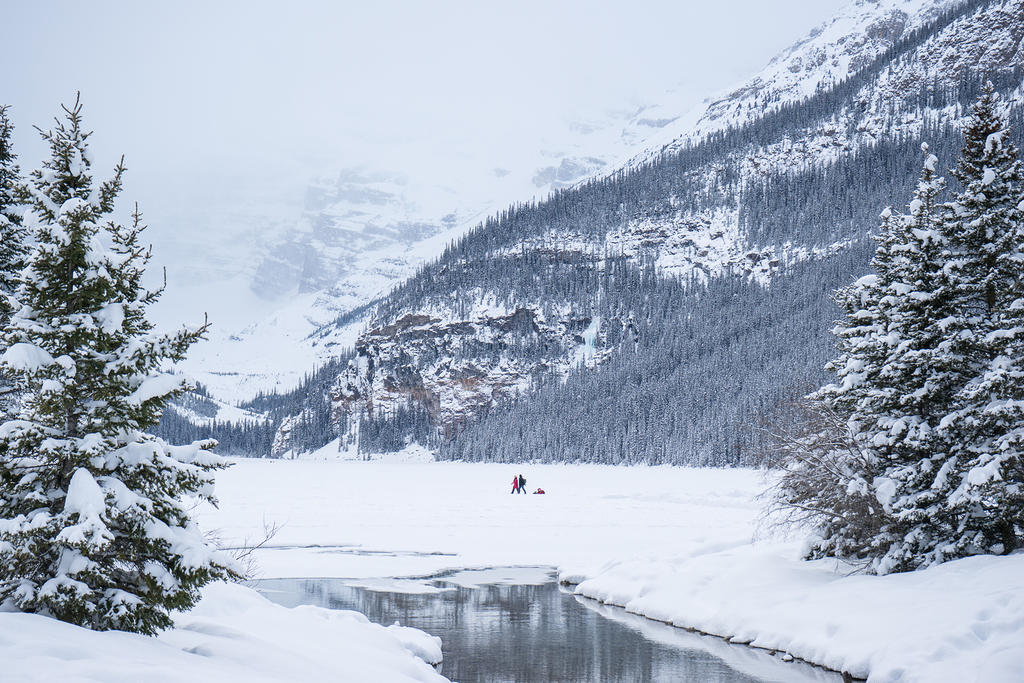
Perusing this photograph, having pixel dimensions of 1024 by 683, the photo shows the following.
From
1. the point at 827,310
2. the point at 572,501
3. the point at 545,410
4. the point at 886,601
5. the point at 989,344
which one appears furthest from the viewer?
the point at 545,410

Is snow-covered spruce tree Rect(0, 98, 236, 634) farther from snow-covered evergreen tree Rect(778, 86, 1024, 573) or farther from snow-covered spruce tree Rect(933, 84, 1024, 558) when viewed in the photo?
snow-covered spruce tree Rect(933, 84, 1024, 558)

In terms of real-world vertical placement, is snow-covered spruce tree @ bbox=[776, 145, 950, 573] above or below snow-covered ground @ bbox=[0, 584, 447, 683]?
above

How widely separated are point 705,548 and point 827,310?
5158 inches

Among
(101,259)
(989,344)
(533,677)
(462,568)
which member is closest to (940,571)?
(989,344)

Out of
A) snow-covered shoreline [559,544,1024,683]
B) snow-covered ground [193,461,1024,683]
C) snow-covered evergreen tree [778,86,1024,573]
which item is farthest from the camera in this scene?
snow-covered evergreen tree [778,86,1024,573]

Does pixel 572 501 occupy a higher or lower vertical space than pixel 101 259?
lower

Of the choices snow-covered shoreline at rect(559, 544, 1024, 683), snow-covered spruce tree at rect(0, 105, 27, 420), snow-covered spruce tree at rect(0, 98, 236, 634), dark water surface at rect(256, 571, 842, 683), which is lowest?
dark water surface at rect(256, 571, 842, 683)

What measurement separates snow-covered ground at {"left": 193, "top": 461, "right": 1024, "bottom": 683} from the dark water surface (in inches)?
33.3

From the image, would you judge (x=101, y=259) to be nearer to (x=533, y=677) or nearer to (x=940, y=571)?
(x=533, y=677)

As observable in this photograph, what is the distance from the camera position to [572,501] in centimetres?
4934

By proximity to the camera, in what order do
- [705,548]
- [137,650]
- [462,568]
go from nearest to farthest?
[137,650] < [705,548] < [462,568]

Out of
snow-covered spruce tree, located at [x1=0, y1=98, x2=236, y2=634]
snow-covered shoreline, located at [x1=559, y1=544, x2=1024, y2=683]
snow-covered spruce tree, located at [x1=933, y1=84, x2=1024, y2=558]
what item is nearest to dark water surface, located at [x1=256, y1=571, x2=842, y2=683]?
snow-covered shoreline, located at [x1=559, y1=544, x2=1024, y2=683]

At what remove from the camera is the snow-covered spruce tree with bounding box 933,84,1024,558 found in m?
15.6

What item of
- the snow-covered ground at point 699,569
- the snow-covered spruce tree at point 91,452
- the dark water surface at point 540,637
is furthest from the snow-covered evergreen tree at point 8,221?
the snow-covered ground at point 699,569
